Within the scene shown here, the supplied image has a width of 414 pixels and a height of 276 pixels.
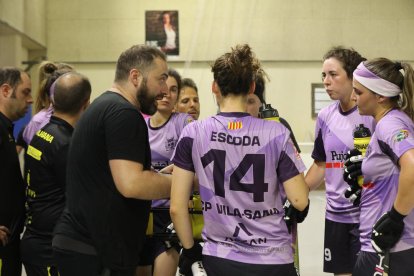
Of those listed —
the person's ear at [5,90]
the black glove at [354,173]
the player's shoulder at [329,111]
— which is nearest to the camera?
the black glove at [354,173]

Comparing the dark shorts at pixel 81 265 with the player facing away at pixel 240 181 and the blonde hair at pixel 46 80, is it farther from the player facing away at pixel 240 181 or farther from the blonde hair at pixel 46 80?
the blonde hair at pixel 46 80

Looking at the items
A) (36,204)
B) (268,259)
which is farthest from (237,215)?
(36,204)

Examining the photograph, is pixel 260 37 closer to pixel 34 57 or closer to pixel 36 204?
pixel 34 57

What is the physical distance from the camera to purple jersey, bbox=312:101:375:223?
3.50 m

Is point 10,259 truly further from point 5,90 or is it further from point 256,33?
point 256,33

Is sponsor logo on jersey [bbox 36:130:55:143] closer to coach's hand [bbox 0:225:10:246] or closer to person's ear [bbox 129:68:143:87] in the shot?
coach's hand [bbox 0:225:10:246]

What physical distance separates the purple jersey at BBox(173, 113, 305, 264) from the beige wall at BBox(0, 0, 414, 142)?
34.5 ft

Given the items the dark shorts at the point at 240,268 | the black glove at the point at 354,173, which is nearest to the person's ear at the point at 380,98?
the black glove at the point at 354,173

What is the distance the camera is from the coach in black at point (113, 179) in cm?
224

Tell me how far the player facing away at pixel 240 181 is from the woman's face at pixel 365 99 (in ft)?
1.81

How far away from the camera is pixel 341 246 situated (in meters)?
3.57

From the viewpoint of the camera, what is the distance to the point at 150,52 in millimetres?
2422

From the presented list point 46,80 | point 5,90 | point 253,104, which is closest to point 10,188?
point 5,90

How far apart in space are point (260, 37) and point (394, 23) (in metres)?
3.07
